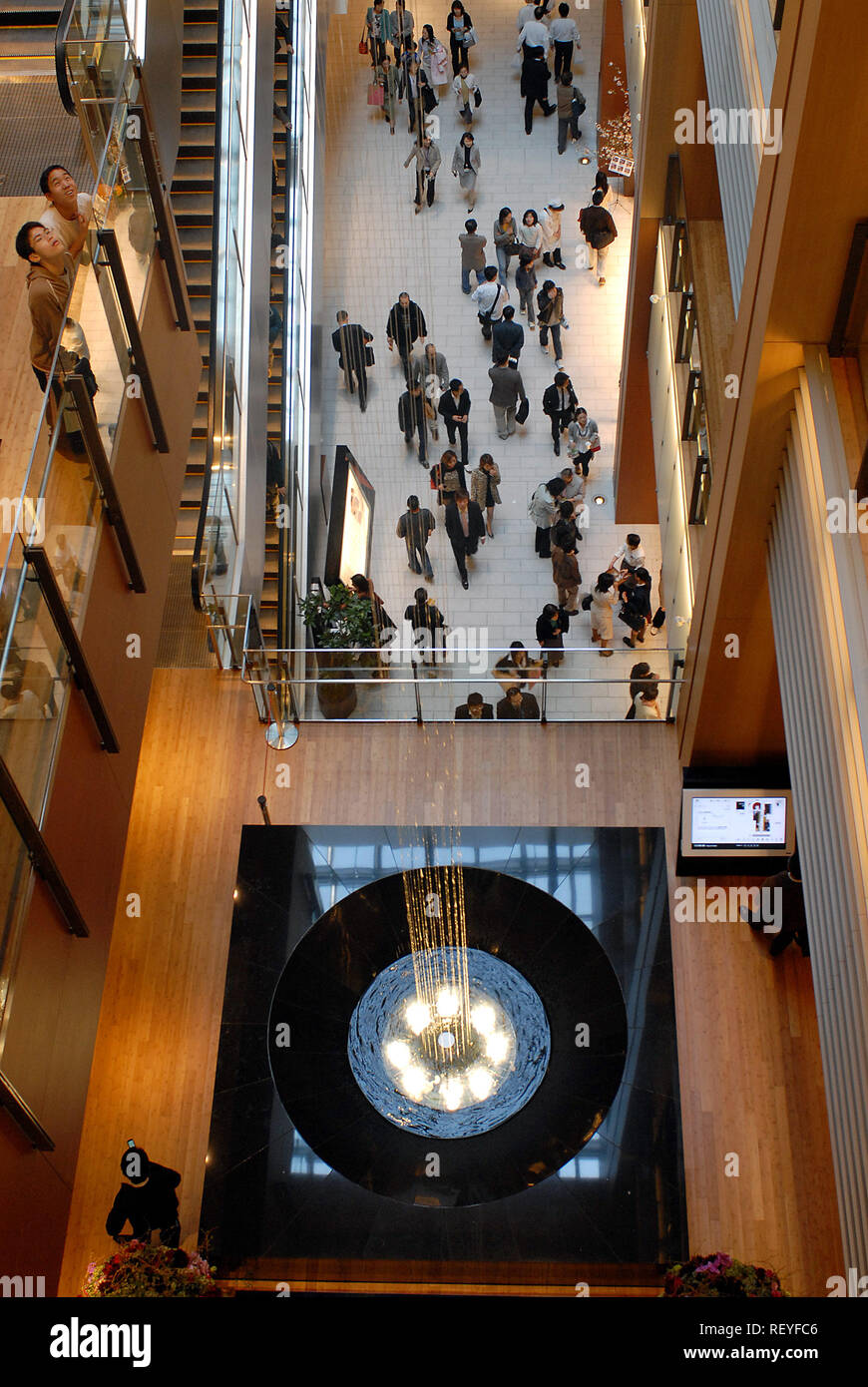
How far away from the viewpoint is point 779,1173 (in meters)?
9.73

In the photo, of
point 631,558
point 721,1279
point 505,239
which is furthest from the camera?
point 505,239

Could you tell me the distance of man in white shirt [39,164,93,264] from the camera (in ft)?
28.4

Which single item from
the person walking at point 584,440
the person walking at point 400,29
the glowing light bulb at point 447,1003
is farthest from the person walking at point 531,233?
the glowing light bulb at point 447,1003

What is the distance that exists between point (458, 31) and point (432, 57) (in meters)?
0.61

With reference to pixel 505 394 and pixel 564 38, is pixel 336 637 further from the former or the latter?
pixel 564 38

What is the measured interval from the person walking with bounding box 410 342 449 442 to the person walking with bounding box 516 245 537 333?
1372 millimetres

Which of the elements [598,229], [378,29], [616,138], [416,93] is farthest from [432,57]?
[598,229]

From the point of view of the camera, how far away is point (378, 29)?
828 inches

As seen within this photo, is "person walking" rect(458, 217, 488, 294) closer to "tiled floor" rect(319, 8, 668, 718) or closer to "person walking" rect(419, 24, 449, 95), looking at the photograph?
"tiled floor" rect(319, 8, 668, 718)

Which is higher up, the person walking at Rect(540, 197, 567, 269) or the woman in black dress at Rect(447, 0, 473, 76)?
the woman in black dress at Rect(447, 0, 473, 76)

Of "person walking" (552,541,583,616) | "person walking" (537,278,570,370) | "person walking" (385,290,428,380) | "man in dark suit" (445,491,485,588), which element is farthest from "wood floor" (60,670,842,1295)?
"person walking" (537,278,570,370)

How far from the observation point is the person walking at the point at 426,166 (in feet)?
64.2

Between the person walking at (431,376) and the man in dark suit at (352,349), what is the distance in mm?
654
